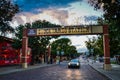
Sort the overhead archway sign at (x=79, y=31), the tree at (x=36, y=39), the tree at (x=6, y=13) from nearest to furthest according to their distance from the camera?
the tree at (x=6, y=13) → the overhead archway sign at (x=79, y=31) → the tree at (x=36, y=39)

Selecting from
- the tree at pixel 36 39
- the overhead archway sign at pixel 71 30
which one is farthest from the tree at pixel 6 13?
the tree at pixel 36 39

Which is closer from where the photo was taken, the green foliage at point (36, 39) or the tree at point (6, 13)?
the tree at point (6, 13)

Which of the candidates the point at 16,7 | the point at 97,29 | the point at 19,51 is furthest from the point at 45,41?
the point at 16,7

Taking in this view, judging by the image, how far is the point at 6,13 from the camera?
2675 cm

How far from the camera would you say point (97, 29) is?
4322cm

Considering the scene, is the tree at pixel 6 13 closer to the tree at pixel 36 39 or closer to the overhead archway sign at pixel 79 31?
the overhead archway sign at pixel 79 31

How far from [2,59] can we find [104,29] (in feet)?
63.3

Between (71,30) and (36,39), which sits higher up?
(71,30)

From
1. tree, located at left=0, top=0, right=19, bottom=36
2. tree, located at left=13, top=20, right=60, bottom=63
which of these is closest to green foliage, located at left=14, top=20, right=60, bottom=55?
tree, located at left=13, top=20, right=60, bottom=63

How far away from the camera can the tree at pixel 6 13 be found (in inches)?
1034

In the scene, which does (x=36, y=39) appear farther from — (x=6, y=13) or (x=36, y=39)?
(x=6, y=13)

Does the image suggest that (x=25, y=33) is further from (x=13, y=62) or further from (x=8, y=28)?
(x=8, y=28)

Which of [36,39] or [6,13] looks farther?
[36,39]

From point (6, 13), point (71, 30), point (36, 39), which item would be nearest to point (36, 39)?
point (36, 39)
